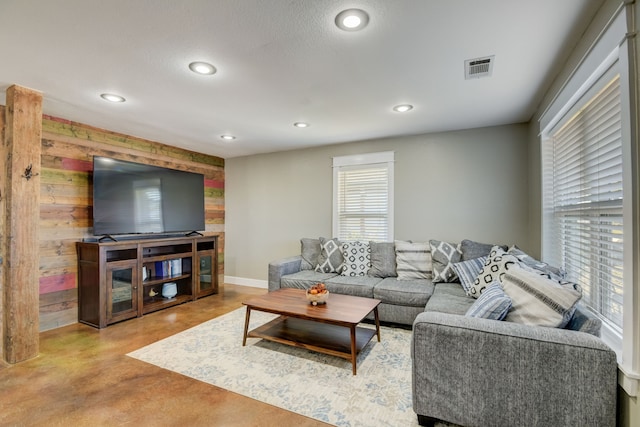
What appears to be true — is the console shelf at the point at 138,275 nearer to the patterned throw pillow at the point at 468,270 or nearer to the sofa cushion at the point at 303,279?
the sofa cushion at the point at 303,279

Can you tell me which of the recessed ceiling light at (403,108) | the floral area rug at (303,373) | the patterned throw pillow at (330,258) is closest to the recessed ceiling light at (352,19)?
the recessed ceiling light at (403,108)

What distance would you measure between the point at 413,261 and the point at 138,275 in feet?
11.1

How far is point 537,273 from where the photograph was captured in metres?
1.95

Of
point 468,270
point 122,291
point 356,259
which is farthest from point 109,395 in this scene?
point 468,270

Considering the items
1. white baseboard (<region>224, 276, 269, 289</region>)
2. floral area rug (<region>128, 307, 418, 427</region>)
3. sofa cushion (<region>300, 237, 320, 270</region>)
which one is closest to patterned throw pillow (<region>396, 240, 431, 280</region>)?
floral area rug (<region>128, 307, 418, 427</region>)

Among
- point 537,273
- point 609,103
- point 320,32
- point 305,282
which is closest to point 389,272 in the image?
point 305,282

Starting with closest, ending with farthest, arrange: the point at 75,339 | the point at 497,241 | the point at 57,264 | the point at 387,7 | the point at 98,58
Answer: the point at 387,7
the point at 98,58
the point at 75,339
the point at 57,264
the point at 497,241

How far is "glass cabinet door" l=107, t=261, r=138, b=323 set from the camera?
3363mm

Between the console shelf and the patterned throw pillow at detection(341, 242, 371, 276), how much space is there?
2229 mm

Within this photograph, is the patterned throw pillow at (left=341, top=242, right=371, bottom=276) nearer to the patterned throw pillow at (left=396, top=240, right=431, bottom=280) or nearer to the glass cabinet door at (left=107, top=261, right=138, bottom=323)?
the patterned throw pillow at (left=396, top=240, right=431, bottom=280)

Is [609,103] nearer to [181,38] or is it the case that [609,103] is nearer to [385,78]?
[385,78]

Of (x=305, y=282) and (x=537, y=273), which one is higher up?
(x=537, y=273)

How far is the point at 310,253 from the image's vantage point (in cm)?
432

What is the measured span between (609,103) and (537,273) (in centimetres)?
109
